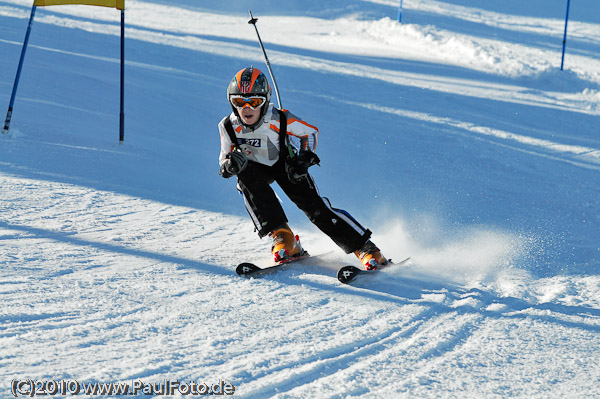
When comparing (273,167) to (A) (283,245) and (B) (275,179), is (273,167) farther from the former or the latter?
(A) (283,245)

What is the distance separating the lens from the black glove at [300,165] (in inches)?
190

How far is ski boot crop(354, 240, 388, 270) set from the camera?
4.77m

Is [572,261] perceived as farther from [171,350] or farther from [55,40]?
[55,40]

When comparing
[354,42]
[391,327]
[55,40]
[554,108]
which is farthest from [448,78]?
[391,327]

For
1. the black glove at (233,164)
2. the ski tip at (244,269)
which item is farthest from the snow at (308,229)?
the black glove at (233,164)

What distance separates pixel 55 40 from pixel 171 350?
11.5m

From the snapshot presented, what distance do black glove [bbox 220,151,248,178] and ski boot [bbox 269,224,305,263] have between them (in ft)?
1.67

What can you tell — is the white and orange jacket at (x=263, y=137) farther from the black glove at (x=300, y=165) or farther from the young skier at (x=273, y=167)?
the black glove at (x=300, y=165)

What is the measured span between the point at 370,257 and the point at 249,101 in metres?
1.39

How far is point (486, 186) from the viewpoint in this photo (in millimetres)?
Answer: 8102

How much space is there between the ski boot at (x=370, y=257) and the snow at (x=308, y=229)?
141 mm

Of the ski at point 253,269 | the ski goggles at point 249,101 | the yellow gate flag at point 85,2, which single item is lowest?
the ski at point 253,269

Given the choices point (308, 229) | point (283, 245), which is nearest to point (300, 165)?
point (283, 245)

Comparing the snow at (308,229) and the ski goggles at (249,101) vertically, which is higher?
the ski goggles at (249,101)
